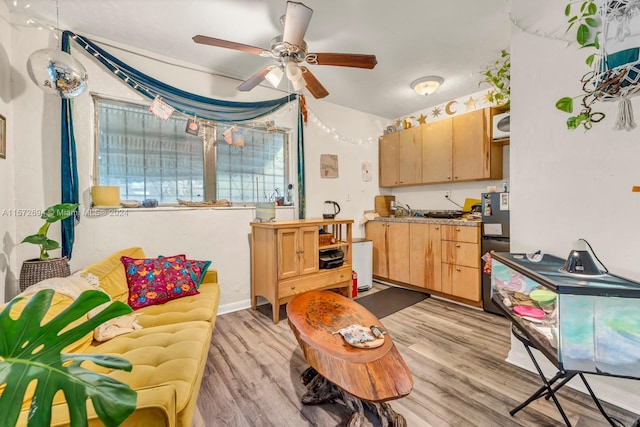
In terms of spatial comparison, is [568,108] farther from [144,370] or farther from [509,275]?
[144,370]

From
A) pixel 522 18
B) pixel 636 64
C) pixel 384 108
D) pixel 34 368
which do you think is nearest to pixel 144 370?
pixel 34 368

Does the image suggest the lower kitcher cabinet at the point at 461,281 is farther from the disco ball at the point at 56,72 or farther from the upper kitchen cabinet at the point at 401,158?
the disco ball at the point at 56,72

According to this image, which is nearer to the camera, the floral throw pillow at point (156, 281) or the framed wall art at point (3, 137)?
the framed wall art at point (3, 137)

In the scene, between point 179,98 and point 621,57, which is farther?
point 179,98

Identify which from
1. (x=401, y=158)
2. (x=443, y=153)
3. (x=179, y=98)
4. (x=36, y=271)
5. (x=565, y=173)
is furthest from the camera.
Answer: (x=401, y=158)

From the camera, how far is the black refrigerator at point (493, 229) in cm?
273

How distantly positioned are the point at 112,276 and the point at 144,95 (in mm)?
1678

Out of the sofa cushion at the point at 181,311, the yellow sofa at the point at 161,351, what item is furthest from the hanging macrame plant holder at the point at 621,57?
the sofa cushion at the point at 181,311

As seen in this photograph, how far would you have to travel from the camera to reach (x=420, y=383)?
5.59ft

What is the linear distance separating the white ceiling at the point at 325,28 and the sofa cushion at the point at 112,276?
6.24 feet

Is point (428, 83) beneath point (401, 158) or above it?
above

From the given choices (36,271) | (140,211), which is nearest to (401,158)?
(140,211)

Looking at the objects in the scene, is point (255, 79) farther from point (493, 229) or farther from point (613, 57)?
point (493, 229)

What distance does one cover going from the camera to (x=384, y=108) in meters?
4.05
